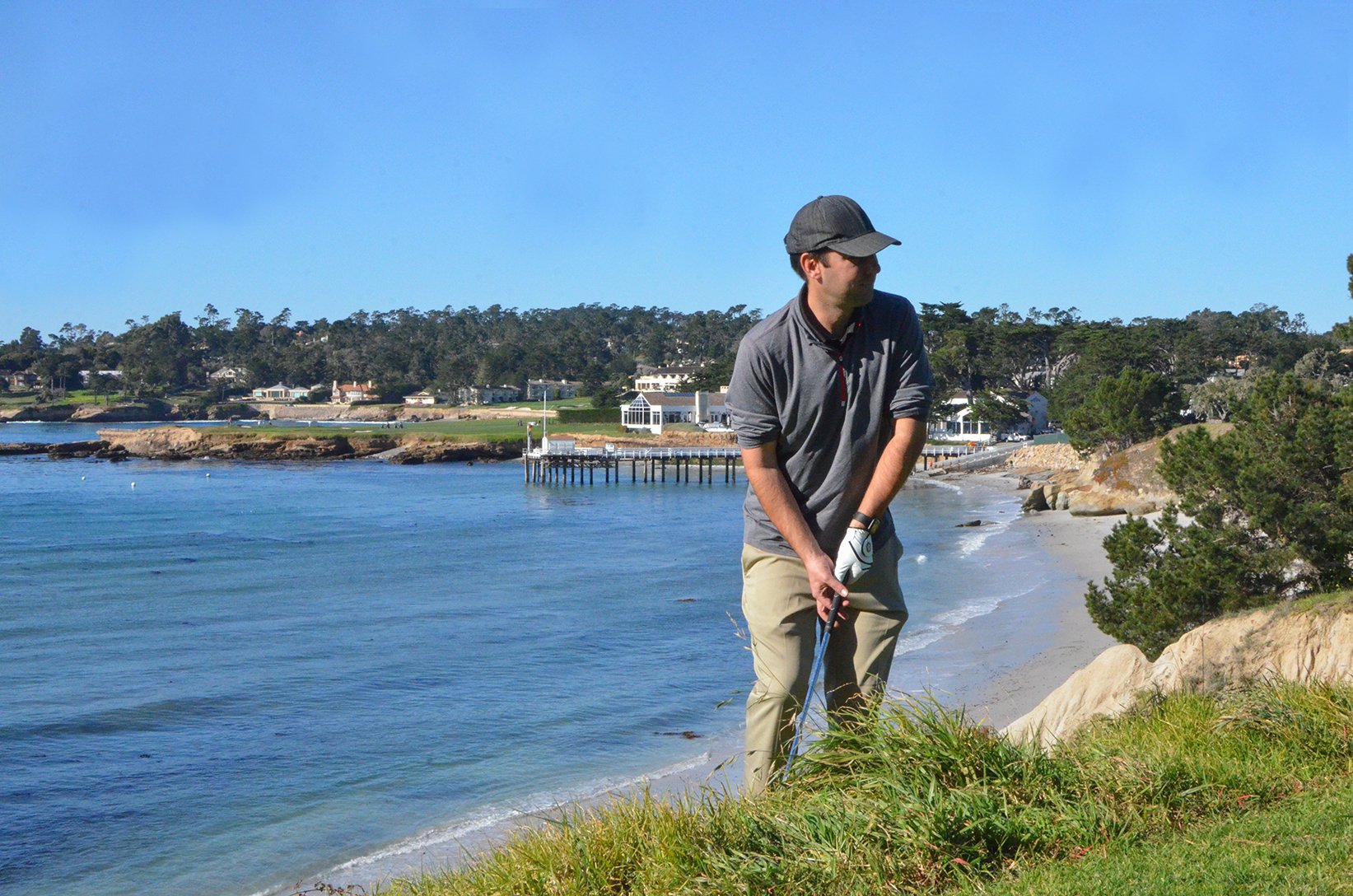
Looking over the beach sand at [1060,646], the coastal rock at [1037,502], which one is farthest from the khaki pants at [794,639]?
the coastal rock at [1037,502]

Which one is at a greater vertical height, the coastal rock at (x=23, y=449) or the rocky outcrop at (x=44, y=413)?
the rocky outcrop at (x=44, y=413)

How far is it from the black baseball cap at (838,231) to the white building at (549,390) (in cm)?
14835

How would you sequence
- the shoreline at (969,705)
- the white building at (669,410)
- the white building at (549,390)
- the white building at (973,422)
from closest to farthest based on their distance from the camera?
the shoreline at (969,705)
the white building at (973,422)
the white building at (669,410)
the white building at (549,390)

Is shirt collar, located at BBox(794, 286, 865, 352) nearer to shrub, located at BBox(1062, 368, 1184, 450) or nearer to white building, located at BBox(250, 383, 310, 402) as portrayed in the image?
shrub, located at BBox(1062, 368, 1184, 450)

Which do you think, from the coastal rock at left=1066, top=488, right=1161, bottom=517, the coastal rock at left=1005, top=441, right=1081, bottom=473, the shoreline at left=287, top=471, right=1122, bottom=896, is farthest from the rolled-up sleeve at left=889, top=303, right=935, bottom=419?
the coastal rock at left=1005, top=441, right=1081, bottom=473

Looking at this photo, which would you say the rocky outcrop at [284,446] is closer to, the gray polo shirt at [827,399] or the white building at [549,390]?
the white building at [549,390]

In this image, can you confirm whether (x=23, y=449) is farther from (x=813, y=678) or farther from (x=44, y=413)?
(x=813, y=678)

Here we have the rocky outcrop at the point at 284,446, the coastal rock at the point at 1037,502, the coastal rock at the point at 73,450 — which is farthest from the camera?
the coastal rock at the point at 73,450

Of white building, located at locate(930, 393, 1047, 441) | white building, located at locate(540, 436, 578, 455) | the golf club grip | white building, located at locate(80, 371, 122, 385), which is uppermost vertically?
white building, located at locate(80, 371, 122, 385)

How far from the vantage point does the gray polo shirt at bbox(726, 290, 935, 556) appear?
13.7 feet

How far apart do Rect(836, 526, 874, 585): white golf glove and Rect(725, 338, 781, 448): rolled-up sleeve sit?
435 millimetres

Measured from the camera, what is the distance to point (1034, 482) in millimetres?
59844

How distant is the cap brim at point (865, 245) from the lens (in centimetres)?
394

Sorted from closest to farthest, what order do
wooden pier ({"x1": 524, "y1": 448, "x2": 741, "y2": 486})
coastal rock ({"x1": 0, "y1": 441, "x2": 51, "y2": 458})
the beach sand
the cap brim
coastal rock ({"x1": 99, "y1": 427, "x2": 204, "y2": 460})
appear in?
the cap brim → the beach sand → wooden pier ({"x1": 524, "y1": 448, "x2": 741, "y2": 486}) → coastal rock ({"x1": 99, "y1": 427, "x2": 204, "y2": 460}) → coastal rock ({"x1": 0, "y1": 441, "x2": 51, "y2": 458})
